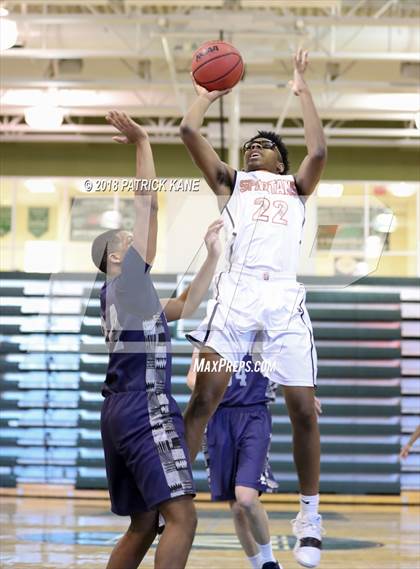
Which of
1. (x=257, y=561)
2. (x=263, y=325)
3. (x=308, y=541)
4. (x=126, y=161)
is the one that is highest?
(x=126, y=161)

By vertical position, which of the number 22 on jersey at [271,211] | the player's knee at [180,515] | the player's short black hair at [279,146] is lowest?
the player's knee at [180,515]

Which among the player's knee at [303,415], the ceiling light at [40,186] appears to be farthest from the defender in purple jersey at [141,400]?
the ceiling light at [40,186]

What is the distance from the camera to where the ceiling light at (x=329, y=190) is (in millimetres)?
5305

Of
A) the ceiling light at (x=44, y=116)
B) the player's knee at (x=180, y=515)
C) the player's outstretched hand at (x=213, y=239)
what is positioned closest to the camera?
the player's knee at (x=180, y=515)

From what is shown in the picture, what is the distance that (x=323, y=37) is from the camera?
45.5 ft

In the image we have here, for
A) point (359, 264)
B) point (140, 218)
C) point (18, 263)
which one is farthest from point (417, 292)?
point (140, 218)

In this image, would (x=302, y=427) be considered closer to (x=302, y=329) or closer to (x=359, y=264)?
(x=302, y=329)

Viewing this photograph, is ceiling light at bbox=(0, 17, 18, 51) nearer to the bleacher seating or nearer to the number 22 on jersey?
the bleacher seating

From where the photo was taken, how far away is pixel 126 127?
4.43 metres

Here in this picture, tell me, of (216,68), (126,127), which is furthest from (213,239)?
(216,68)

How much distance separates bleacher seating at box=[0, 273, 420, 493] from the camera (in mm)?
13836

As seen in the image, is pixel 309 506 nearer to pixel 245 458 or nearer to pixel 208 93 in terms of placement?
pixel 245 458

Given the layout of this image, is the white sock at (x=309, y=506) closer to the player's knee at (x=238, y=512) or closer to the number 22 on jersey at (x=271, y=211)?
the player's knee at (x=238, y=512)

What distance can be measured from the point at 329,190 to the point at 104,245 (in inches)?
52.5
